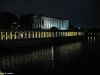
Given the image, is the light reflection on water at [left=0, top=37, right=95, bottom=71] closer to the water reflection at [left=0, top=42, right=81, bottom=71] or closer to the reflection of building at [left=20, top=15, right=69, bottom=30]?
the water reflection at [left=0, top=42, right=81, bottom=71]

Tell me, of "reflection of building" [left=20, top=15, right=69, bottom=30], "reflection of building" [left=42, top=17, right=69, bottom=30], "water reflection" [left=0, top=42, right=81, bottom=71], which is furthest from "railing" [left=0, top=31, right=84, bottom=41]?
"water reflection" [left=0, top=42, right=81, bottom=71]

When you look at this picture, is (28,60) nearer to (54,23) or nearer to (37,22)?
(37,22)

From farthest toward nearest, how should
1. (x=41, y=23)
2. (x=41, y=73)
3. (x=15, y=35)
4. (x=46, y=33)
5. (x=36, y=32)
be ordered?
(x=41, y=23), (x=46, y=33), (x=36, y=32), (x=15, y=35), (x=41, y=73)

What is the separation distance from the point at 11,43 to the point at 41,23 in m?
51.3

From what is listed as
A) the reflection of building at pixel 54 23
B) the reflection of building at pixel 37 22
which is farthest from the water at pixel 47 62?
the reflection of building at pixel 54 23

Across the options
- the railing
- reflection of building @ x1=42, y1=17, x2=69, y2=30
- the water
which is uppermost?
reflection of building @ x1=42, y1=17, x2=69, y2=30

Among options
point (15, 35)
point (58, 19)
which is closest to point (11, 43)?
point (15, 35)

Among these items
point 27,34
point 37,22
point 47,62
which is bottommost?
point 47,62

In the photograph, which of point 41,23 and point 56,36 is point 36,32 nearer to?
point 56,36

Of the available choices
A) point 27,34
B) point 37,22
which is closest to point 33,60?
point 27,34

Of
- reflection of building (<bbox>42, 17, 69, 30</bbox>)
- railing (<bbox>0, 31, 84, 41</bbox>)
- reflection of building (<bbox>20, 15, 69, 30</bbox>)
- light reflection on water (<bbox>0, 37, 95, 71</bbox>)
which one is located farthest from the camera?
reflection of building (<bbox>42, 17, 69, 30</bbox>)

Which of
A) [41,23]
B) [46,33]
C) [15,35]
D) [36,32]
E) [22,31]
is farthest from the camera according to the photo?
[41,23]

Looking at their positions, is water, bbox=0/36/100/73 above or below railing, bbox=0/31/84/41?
below

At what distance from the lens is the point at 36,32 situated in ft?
223
